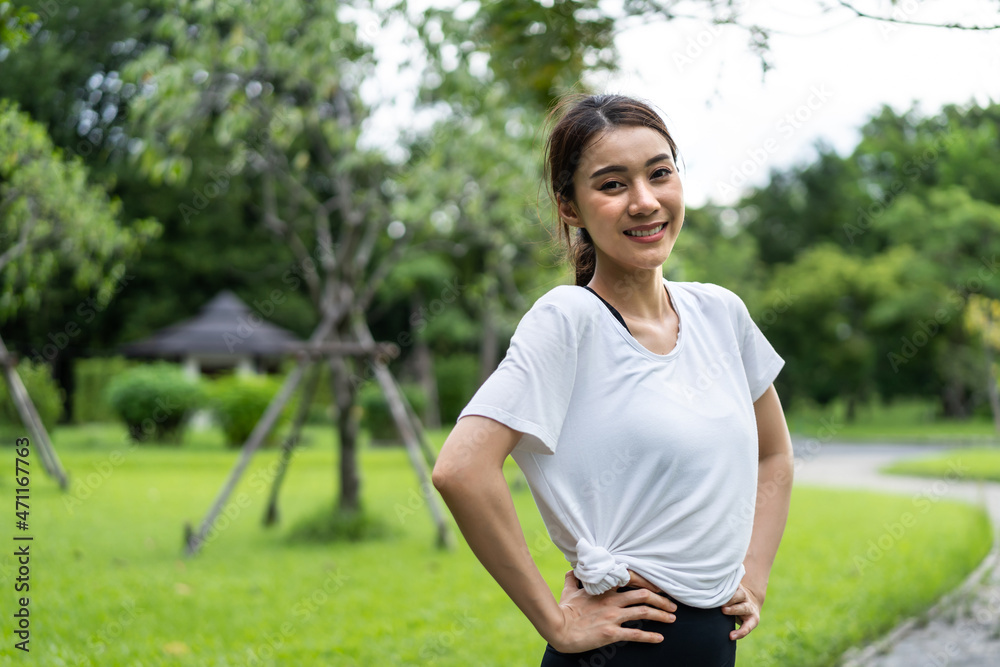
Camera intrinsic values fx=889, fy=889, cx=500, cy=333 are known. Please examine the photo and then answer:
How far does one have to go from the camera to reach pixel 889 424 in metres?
33.3

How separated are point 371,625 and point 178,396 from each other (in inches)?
555

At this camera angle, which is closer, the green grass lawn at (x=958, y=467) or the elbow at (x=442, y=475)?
the elbow at (x=442, y=475)

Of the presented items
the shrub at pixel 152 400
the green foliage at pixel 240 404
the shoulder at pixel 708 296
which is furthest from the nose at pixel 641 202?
the shrub at pixel 152 400

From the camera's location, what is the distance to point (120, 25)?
24844mm

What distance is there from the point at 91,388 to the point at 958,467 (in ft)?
61.3

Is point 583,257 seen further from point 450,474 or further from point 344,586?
point 344,586

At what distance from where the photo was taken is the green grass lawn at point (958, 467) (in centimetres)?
1403

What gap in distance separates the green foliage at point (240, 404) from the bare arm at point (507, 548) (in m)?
16.4

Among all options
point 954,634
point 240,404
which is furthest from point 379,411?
point 954,634

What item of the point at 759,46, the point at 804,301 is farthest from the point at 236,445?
the point at 804,301

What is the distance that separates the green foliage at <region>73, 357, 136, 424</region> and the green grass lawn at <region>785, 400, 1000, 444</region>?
1843 cm

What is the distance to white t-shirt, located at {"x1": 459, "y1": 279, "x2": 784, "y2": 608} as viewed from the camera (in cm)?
147

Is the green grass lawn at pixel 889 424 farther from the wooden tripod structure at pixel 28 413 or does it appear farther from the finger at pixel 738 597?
the finger at pixel 738 597

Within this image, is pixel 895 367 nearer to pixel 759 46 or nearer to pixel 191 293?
pixel 191 293
